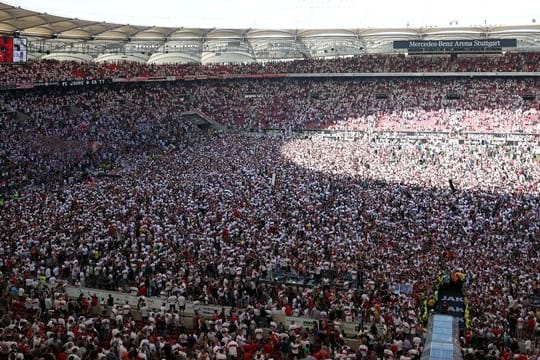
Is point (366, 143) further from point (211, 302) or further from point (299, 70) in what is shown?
point (211, 302)

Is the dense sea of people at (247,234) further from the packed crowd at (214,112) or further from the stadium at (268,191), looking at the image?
the packed crowd at (214,112)

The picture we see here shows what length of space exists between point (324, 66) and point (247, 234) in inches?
1537

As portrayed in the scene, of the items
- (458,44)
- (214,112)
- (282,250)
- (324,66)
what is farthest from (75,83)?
(458,44)

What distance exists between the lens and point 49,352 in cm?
1006

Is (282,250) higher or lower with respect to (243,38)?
lower

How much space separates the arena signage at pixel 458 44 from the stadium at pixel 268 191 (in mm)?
121

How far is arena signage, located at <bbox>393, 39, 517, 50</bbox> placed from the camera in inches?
2074

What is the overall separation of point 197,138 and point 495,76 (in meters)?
26.1

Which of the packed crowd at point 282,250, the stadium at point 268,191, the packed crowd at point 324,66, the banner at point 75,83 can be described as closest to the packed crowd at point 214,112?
the stadium at point 268,191

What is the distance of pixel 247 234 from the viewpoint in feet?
64.5

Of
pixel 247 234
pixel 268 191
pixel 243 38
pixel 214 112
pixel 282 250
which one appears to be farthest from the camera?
pixel 243 38

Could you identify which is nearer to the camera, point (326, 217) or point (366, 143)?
point (326, 217)

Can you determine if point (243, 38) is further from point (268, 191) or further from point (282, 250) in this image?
point (282, 250)

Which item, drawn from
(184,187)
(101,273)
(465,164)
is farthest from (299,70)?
(101,273)
